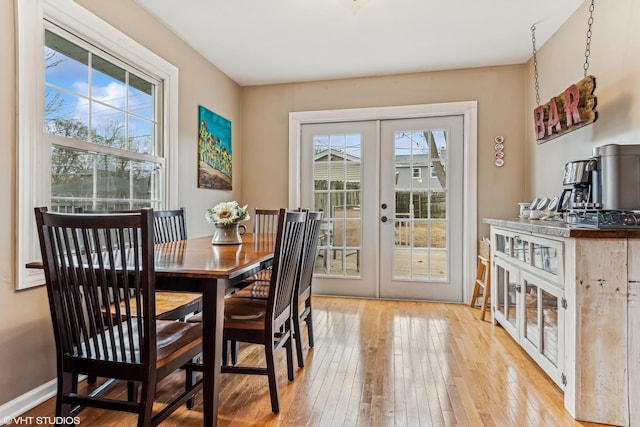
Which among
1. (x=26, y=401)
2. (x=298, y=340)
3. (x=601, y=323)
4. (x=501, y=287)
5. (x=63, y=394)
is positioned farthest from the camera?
(x=501, y=287)

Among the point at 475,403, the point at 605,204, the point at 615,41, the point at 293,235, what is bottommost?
the point at 475,403

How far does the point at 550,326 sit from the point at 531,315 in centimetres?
26

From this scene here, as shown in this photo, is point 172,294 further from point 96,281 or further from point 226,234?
point 96,281

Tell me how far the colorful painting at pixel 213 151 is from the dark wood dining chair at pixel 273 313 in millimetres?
1869

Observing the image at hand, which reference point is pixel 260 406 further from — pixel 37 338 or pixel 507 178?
pixel 507 178

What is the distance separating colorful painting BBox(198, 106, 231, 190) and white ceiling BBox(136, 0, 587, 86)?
57 cm

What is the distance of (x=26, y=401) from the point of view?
1810mm

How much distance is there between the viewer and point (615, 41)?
2.22 metres

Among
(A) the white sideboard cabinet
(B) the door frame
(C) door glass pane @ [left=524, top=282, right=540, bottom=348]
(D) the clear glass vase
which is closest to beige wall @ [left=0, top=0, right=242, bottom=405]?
(D) the clear glass vase

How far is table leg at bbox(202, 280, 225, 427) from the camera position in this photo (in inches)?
56.0

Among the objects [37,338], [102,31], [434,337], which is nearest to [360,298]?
[434,337]

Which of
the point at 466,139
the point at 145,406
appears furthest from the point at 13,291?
the point at 466,139

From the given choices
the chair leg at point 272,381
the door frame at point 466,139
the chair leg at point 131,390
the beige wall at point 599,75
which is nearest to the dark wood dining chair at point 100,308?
the chair leg at point 131,390

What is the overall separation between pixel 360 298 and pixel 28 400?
289 cm
